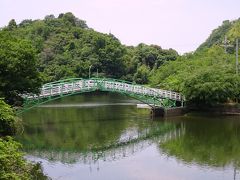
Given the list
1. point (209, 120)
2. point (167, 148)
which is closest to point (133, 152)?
point (167, 148)

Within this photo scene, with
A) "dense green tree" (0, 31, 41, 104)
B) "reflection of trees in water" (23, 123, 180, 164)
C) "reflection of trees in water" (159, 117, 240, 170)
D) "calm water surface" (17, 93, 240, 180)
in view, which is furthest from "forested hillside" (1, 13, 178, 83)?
"dense green tree" (0, 31, 41, 104)

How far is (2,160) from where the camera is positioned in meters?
11.5

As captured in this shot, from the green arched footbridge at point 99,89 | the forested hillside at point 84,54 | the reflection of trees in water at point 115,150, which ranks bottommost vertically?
the reflection of trees in water at point 115,150

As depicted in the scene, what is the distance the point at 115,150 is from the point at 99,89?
38.1ft

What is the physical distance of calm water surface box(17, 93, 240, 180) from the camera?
20.8 meters

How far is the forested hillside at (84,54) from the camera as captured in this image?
243 feet

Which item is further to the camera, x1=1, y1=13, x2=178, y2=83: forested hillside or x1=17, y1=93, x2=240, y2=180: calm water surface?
x1=1, y1=13, x2=178, y2=83: forested hillside

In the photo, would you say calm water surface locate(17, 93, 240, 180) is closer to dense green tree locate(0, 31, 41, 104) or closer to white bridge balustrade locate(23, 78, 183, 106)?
white bridge balustrade locate(23, 78, 183, 106)

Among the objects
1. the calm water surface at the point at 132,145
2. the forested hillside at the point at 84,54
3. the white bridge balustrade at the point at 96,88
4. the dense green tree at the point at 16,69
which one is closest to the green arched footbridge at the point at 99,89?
the white bridge balustrade at the point at 96,88

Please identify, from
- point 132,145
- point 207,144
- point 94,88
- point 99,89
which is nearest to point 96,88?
point 94,88

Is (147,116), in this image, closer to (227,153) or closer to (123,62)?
(227,153)

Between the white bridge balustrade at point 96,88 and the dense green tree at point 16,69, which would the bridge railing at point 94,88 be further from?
the dense green tree at point 16,69

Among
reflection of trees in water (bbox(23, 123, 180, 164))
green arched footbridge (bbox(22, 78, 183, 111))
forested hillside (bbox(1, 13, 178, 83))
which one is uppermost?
forested hillside (bbox(1, 13, 178, 83))

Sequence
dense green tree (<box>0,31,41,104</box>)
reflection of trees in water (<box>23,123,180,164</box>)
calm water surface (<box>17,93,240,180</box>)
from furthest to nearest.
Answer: dense green tree (<box>0,31,41,104</box>) < reflection of trees in water (<box>23,123,180,164</box>) < calm water surface (<box>17,93,240,180</box>)
